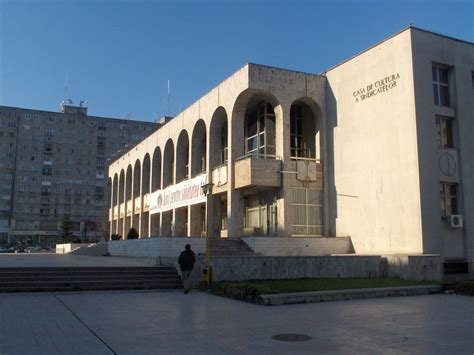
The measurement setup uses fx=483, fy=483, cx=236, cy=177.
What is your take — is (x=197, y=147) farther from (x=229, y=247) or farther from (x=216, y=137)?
(x=229, y=247)

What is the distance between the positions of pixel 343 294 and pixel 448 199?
13.2 metres

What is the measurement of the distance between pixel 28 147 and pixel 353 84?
9365 centimetres

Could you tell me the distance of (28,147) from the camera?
348 feet

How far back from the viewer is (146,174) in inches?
2066

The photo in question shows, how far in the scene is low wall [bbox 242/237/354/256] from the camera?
2725cm

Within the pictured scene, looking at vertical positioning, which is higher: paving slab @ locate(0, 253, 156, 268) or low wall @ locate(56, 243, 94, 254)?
low wall @ locate(56, 243, 94, 254)

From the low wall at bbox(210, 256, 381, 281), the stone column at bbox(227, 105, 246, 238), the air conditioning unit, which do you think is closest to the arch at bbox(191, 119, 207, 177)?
the stone column at bbox(227, 105, 246, 238)

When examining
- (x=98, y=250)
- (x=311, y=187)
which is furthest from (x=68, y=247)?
(x=311, y=187)

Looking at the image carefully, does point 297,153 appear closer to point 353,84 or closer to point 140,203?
point 353,84

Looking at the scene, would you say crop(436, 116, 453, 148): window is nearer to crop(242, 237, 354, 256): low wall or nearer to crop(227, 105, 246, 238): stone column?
crop(242, 237, 354, 256): low wall

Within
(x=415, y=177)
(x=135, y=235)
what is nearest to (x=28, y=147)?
(x=135, y=235)

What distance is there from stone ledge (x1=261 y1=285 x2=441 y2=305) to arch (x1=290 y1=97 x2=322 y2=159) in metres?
15.7

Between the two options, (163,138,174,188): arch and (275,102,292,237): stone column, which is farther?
(163,138,174,188): arch

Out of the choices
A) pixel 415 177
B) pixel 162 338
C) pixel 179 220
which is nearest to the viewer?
pixel 162 338
